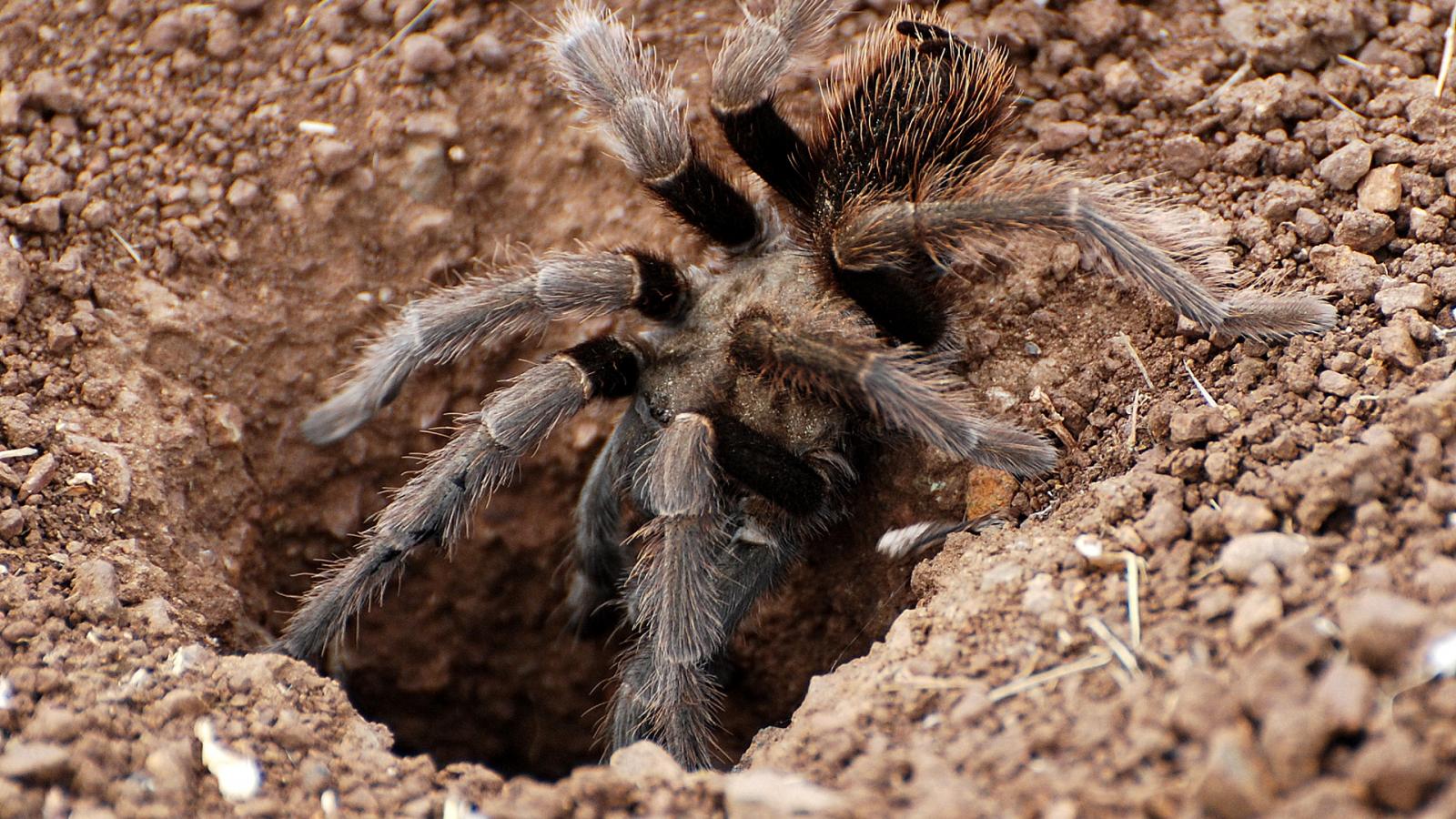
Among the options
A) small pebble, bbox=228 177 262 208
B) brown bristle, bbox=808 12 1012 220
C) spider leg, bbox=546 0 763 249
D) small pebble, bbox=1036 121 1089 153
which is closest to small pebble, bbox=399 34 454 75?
spider leg, bbox=546 0 763 249

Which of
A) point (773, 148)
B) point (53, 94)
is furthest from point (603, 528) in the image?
point (53, 94)

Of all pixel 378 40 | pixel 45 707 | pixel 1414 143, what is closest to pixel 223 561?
pixel 45 707

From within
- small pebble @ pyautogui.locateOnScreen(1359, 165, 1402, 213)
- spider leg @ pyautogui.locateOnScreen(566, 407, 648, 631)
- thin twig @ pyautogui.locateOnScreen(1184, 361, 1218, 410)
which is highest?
small pebble @ pyautogui.locateOnScreen(1359, 165, 1402, 213)

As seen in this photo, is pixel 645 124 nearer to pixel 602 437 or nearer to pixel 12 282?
pixel 602 437

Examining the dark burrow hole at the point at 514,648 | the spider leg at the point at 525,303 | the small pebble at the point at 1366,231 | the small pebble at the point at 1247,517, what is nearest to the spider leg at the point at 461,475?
the spider leg at the point at 525,303

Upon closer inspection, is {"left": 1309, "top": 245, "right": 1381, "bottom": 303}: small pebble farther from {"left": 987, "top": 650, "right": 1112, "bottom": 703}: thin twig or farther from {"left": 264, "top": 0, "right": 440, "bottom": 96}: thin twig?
{"left": 264, "top": 0, "right": 440, "bottom": 96}: thin twig

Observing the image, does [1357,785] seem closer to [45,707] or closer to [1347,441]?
[1347,441]
